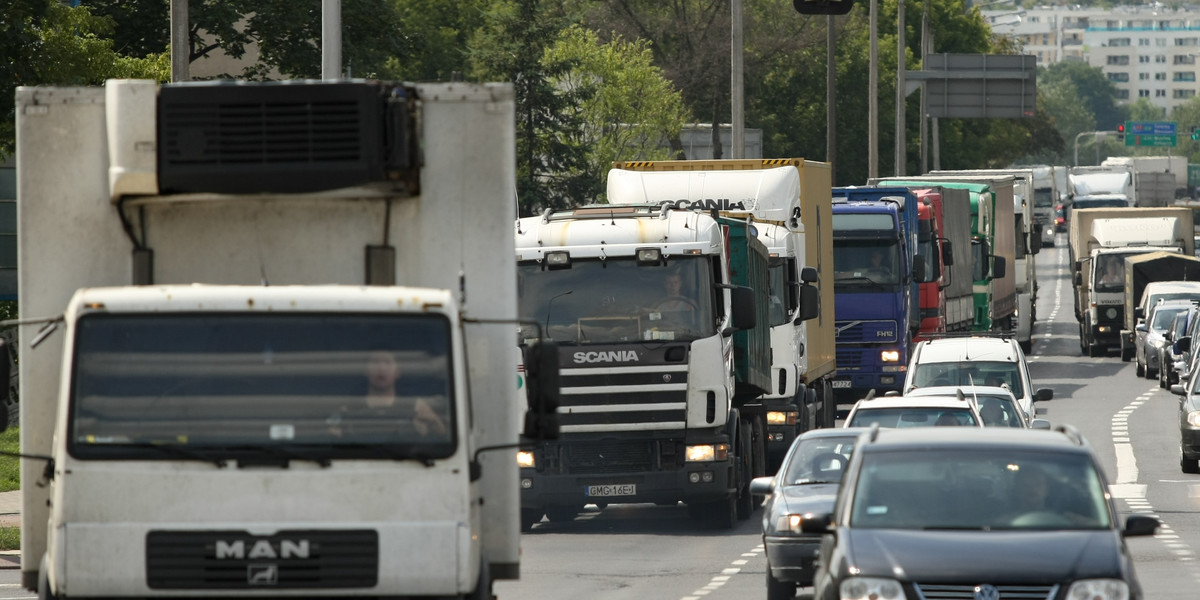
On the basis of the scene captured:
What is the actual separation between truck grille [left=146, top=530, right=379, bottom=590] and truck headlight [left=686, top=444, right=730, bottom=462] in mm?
10736

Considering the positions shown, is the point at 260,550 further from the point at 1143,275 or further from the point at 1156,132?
the point at 1156,132

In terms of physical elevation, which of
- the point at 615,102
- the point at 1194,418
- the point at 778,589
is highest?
the point at 615,102

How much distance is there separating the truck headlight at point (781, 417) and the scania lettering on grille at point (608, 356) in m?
6.09

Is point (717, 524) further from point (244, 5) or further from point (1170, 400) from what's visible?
point (244, 5)

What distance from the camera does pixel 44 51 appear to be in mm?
21953

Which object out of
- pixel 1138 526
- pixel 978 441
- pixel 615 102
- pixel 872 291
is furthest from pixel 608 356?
pixel 615 102

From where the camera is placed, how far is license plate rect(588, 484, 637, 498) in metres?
19.5

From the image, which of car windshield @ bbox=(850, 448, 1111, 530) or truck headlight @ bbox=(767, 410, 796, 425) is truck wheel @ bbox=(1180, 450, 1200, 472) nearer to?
truck headlight @ bbox=(767, 410, 796, 425)

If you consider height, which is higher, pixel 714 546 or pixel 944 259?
pixel 944 259

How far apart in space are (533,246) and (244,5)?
25.3 metres

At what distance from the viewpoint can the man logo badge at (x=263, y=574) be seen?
29.0ft

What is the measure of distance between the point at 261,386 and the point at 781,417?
16.4m

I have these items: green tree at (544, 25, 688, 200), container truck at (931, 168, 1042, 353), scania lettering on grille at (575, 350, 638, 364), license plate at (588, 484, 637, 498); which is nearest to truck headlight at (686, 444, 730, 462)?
license plate at (588, 484, 637, 498)

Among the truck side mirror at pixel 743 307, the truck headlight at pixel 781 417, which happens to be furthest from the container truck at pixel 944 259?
the truck side mirror at pixel 743 307
